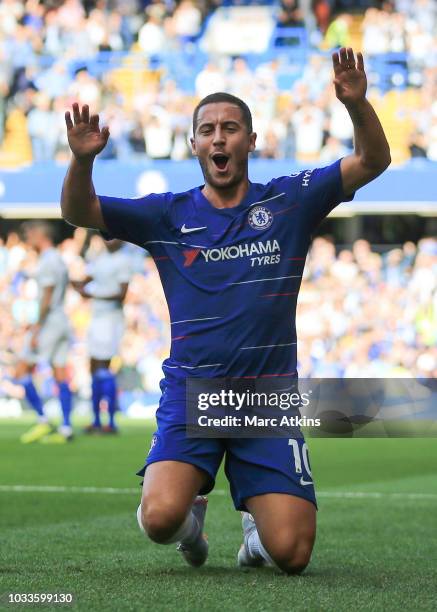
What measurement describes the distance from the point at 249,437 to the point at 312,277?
1485 cm

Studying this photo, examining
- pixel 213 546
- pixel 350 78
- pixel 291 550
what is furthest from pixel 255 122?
pixel 291 550

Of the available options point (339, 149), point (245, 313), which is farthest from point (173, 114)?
point (245, 313)

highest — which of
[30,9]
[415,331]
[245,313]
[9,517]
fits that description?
[30,9]

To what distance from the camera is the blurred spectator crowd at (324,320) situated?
18.5 metres

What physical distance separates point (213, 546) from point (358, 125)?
2351 mm

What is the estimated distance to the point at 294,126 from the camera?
20531 mm

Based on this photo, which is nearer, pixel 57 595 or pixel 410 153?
pixel 57 595

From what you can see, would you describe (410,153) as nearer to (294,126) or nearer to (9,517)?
(294,126)

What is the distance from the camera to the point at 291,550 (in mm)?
4867

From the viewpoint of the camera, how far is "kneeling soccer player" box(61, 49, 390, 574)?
4.91 metres

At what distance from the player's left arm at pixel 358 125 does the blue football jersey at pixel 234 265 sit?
0.09m

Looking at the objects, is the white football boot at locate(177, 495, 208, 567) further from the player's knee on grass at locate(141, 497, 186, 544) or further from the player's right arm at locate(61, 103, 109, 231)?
the player's right arm at locate(61, 103, 109, 231)

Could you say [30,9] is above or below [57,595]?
above

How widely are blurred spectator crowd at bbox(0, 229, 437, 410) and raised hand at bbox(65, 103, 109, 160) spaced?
527 inches
